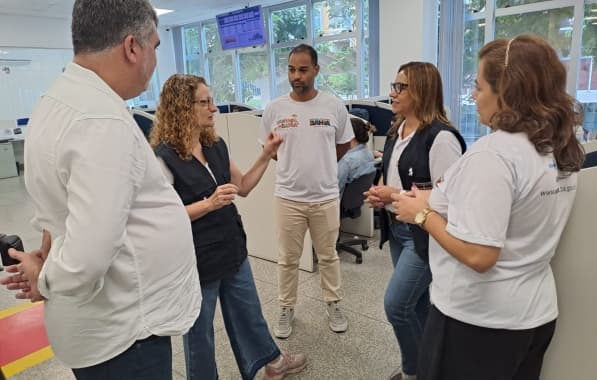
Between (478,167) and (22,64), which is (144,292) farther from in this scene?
(22,64)

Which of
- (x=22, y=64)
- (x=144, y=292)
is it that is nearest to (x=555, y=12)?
(x=144, y=292)

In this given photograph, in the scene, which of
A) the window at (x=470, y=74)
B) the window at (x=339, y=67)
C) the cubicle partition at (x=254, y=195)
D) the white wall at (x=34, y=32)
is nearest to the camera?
the cubicle partition at (x=254, y=195)

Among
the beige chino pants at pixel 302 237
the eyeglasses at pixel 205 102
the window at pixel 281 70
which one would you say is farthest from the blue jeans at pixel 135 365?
the window at pixel 281 70

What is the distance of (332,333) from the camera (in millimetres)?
2420

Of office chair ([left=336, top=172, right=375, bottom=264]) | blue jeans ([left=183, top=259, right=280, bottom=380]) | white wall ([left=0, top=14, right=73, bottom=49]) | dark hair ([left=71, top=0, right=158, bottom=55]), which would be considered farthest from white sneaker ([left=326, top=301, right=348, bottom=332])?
white wall ([left=0, top=14, right=73, bottom=49])

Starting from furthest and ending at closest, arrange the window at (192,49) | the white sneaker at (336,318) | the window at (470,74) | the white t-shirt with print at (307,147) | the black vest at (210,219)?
1. the window at (192,49)
2. the window at (470,74)
3. the white sneaker at (336,318)
4. the white t-shirt with print at (307,147)
5. the black vest at (210,219)

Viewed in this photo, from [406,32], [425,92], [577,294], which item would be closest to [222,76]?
[406,32]

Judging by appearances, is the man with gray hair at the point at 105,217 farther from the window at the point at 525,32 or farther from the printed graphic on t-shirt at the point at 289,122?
the window at the point at 525,32

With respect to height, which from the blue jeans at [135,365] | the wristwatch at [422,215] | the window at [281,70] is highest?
the window at [281,70]

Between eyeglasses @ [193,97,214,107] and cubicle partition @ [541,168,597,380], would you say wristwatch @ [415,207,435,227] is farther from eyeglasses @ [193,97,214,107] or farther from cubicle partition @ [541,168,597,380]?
eyeglasses @ [193,97,214,107]

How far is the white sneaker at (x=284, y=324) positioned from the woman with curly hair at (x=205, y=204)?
0.65 metres

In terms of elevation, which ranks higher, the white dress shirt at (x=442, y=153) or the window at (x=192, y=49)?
the window at (x=192, y=49)

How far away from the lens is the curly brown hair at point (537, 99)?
0.98m

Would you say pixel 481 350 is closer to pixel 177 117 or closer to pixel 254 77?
pixel 177 117
